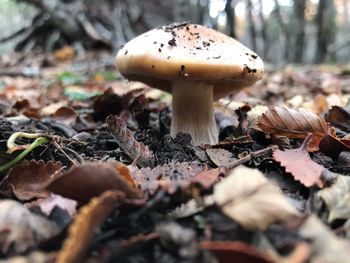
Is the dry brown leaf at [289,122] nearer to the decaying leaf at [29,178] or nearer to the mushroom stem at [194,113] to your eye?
the mushroom stem at [194,113]

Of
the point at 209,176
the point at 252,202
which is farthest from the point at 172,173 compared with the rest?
the point at 252,202

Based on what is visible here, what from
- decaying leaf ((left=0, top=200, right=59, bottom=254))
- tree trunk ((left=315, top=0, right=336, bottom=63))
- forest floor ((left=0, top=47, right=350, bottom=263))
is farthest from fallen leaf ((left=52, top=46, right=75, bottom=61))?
decaying leaf ((left=0, top=200, right=59, bottom=254))

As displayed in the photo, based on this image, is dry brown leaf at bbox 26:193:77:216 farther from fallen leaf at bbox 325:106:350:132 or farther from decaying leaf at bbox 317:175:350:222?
fallen leaf at bbox 325:106:350:132

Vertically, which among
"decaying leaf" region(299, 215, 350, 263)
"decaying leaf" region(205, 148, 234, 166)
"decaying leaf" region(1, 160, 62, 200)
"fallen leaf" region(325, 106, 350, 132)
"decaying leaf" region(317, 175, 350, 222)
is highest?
"decaying leaf" region(299, 215, 350, 263)

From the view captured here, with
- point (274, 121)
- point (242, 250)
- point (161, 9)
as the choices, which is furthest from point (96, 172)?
point (161, 9)

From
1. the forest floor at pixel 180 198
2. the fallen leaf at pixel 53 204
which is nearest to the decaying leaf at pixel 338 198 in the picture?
the forest floor at pixel 180 198

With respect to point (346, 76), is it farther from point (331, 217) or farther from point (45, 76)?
point (331, 217)

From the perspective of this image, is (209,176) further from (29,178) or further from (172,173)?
(29,178)
